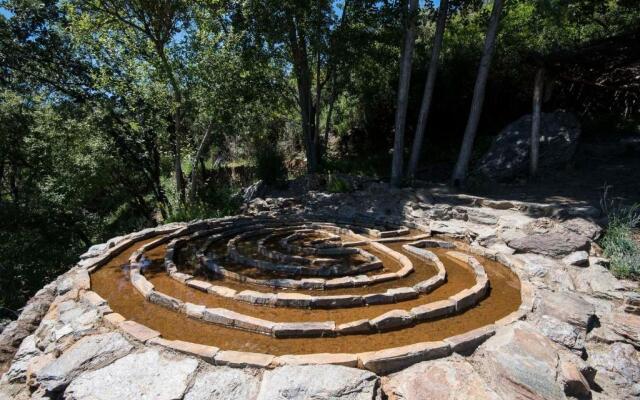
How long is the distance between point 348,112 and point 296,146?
386 cm

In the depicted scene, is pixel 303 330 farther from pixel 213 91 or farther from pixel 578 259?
pixel 213 91

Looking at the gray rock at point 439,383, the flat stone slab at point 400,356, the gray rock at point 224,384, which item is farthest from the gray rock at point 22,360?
the gray rock at point 439,383

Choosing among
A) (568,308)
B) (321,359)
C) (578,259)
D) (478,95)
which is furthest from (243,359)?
(478,95)

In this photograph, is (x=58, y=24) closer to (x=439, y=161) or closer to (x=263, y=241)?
(x=263, y=241)

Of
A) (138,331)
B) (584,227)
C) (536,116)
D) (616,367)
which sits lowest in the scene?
(616,367)

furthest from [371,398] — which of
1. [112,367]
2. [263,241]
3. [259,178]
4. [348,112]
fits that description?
[348,112]

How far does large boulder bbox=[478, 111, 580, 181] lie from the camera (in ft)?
38.3

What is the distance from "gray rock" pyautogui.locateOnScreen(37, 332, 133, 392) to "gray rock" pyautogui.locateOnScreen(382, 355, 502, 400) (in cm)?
293

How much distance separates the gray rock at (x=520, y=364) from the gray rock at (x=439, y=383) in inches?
5.9

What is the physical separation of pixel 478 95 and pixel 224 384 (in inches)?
413

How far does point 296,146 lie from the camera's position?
2052 centimetres

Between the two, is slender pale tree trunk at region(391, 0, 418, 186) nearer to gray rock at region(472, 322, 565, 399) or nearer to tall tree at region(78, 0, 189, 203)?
tall tree at region(78, 0, 189, 203)

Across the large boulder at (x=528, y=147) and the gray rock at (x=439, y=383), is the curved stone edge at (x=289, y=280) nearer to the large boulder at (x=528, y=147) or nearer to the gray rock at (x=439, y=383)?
the gray rock at (x=439, y=383)

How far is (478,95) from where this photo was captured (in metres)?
10.6
